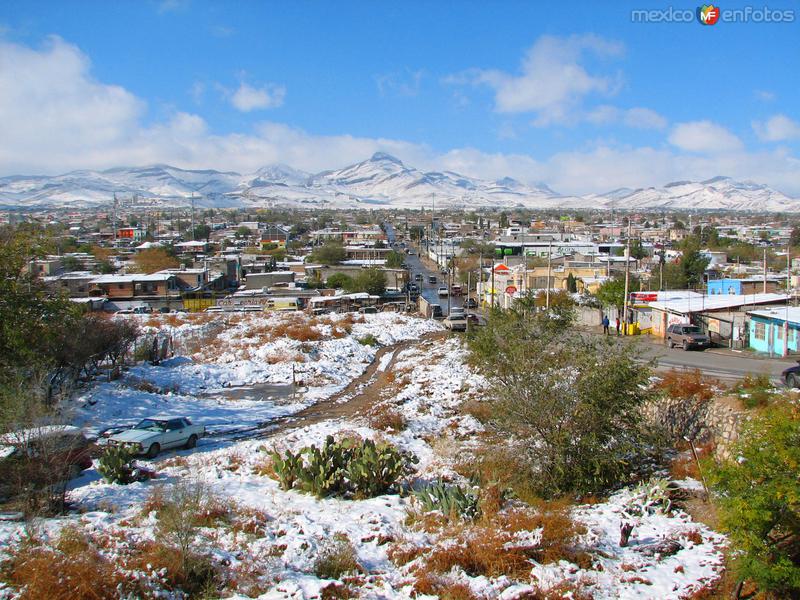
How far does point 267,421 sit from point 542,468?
8.78 m

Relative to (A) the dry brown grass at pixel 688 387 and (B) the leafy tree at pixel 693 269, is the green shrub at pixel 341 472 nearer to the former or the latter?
(A) the dry brown grass at pixel 688 387

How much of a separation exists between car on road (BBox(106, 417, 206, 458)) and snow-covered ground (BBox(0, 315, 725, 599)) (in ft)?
2.01

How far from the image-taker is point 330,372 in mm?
22891

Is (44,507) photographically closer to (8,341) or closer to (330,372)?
(8,341)

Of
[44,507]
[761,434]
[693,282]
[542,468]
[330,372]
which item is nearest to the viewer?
[761,434]

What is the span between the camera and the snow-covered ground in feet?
23.7

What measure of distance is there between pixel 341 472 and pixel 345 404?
8215 millimetres

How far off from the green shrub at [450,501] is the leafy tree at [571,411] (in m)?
1.30

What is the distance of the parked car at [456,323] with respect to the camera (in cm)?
3199

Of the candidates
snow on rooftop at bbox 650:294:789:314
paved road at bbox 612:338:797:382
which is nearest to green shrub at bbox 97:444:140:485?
paved road at bbox 612:338:797:382

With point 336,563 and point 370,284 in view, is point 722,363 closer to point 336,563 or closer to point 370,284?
point 336,563

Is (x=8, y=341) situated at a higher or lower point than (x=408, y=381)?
higher

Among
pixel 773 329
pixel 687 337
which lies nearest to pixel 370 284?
pixel 687 337

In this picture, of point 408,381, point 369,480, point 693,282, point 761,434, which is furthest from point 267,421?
point 693,282
